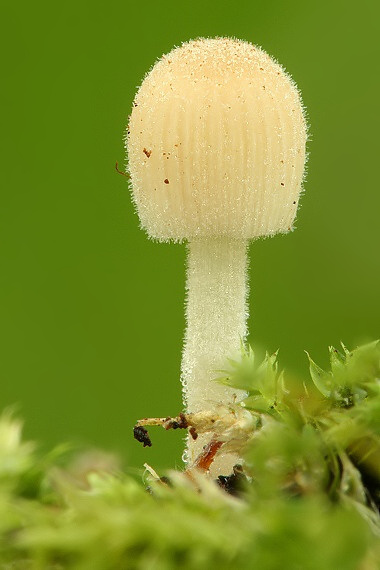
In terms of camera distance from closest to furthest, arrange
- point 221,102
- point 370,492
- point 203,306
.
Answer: point 370,492
point 221,102
point 203,306

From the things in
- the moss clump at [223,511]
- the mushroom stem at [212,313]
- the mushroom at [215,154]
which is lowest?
the moss clump at [223,511]

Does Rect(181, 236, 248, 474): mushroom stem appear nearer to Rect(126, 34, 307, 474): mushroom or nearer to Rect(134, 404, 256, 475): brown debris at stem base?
Rect(126, 34, 307, 474): mushroom

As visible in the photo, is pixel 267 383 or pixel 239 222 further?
pixel 239 222

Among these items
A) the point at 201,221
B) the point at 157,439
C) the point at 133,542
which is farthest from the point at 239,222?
the point at 157,439

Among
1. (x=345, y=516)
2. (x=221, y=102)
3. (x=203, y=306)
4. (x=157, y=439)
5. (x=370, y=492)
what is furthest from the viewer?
(x=157, y=439)

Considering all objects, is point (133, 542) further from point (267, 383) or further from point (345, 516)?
point (267, 383)

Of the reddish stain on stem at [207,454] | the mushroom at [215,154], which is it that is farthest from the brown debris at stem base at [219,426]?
the mushroom at [215,154]

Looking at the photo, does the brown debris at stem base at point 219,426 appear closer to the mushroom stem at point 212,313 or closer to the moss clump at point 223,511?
the moss clump at point 223,511
